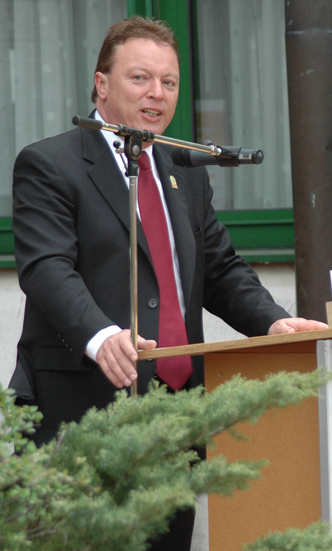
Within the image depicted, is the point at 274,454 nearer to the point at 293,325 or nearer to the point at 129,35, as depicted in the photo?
the point at 293,325

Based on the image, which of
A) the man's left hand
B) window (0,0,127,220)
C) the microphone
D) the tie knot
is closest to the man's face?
the tie knot

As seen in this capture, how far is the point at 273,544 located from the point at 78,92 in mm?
3720

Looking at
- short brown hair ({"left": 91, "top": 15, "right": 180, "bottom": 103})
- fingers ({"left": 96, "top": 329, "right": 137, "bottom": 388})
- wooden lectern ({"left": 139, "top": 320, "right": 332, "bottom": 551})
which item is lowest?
wooden lectern ({"left": 139, "top": 320, "right": 332, "bottom": 551})

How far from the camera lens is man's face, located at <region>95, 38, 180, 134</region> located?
2.48 meters

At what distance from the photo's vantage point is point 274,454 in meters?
2.01

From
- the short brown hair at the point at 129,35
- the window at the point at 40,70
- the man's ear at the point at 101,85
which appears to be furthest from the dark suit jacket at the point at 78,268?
the window at the point at 40,70

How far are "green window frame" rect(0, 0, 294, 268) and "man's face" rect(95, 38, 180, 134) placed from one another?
1653mm

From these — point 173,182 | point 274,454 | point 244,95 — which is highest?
point 244,95

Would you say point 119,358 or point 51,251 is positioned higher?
point 51,251

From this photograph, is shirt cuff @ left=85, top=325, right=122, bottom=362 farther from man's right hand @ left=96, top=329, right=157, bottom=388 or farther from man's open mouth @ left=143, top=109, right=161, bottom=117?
man's open mouth @ left=143, top=109, right=161, bottom=117

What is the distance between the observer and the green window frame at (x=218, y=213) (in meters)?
4.17

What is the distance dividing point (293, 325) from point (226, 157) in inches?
20.0

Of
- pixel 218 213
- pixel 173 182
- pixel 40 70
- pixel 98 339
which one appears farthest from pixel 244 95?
pixel 98 339

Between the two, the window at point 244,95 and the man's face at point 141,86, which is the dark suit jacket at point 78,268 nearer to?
the man's face at point 141,86
